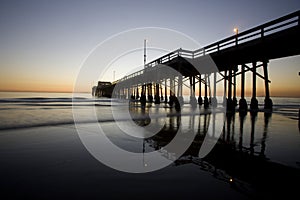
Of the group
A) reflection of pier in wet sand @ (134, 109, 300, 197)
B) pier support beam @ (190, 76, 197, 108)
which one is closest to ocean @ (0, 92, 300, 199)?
reflection of pier in wet sand @ (134, 109, 300, 197)

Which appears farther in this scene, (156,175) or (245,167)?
(245,167)

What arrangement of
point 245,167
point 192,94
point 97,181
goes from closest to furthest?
point 97,181 < point 245,167 < point 192,94

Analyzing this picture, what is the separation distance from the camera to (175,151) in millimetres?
4887

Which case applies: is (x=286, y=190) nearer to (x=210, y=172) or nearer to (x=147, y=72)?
(x=210, y=172)

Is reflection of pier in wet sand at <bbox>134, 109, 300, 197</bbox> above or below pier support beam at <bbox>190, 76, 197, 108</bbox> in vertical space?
below

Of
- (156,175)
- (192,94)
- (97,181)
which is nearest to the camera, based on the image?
(97,181)

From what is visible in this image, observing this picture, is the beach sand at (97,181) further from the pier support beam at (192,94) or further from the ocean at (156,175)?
the pier support beam at (192,94)

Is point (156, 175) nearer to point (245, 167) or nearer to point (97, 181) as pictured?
point (97, 181)

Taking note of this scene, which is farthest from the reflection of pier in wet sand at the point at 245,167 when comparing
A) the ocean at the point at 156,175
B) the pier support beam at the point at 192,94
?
the pier support beam at the point at 192,94

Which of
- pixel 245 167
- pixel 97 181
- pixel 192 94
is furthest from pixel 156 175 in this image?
pixel 192 94

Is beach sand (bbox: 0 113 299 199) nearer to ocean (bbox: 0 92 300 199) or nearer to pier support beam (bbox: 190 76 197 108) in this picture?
ocean (bbox: 0 92 300 199)

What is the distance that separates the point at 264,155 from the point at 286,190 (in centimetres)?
187

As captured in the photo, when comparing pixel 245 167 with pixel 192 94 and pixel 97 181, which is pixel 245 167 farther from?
pixel 192 94

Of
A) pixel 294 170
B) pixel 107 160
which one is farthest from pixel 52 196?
pixel 294 170
